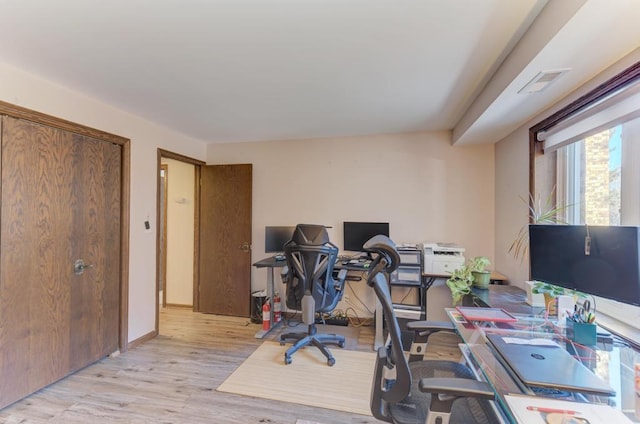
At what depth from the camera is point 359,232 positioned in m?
3.60

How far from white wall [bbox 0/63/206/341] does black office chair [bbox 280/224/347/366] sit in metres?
1.68

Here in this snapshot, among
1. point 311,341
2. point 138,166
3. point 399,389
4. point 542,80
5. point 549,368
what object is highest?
point 542,80

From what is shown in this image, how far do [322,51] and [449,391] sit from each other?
1.87m

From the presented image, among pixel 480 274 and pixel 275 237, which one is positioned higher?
pixel 275 237

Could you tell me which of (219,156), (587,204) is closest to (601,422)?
(587,204)

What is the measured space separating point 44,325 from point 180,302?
2135mm

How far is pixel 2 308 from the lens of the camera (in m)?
1.99

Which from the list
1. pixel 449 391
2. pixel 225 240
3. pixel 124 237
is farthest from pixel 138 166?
pixel 449 391

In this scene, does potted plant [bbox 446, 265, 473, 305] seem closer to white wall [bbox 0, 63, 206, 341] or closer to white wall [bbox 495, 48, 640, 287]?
white wall [bbox 495, 48, 640, 287]

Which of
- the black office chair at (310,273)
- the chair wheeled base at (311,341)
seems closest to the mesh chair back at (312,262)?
the black office chair at (310,273)

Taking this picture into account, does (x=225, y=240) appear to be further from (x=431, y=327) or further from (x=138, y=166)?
(x=431, y=327)

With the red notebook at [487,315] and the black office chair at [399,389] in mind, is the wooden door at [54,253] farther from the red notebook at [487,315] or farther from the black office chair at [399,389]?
the red notebook at [487,315]

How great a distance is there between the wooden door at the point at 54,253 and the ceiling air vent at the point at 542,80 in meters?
3.53

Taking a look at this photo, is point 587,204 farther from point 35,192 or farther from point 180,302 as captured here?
point 180,302
